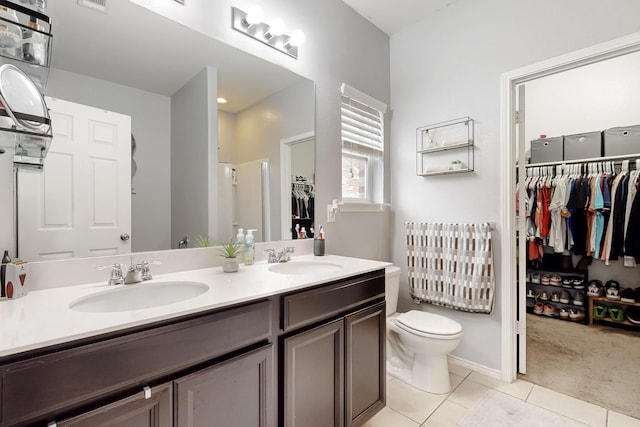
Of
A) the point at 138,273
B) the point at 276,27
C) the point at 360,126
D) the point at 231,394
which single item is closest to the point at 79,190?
the point at 138,273

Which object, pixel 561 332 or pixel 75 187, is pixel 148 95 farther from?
pixel 561 332

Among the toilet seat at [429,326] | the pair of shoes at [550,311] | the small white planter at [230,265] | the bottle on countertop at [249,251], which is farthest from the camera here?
the pair of shoes at [550,311]

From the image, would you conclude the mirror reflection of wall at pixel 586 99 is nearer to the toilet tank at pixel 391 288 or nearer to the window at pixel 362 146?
the window at pixel 362 146

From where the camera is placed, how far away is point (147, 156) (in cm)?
135

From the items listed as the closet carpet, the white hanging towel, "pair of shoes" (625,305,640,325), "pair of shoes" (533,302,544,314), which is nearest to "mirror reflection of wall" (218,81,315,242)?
A: the white hanging towel

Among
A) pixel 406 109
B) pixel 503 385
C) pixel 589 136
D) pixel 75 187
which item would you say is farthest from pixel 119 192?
pixel 589 136

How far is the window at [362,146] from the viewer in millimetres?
2289

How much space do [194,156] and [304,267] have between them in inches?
34.4

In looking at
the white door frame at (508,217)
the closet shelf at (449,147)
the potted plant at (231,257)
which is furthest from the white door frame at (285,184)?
the white door frame at (508,217)

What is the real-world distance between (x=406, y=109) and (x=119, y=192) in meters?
2.25

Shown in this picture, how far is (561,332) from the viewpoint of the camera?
9.23ft

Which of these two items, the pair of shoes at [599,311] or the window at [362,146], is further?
the pair of shoes at [599,311]

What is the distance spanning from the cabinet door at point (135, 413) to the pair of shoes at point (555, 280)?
150 inches

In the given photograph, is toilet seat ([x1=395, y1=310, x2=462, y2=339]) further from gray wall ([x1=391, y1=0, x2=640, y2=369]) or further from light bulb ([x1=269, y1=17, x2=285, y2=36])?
light bulb ([x1=269, y1=17, x2=285, y2=36])
